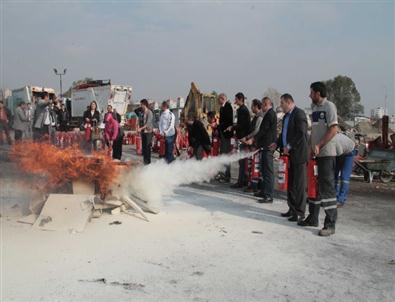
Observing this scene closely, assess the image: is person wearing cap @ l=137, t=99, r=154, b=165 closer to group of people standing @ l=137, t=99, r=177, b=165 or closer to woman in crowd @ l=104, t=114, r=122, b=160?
group of people standing @ l=137, t=99, r=177, b=165

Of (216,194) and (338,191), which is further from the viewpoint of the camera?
(216,194)

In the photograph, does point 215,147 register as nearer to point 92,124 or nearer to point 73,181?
point 92,124

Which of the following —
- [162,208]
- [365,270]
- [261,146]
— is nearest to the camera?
[365,270]

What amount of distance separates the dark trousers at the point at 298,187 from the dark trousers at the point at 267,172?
4.40 feet

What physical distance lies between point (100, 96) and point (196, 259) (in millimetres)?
29152

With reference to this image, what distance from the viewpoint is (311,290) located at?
173 inches

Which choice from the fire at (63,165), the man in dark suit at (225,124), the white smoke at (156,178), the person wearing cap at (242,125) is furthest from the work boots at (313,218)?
the man in dark suit at (225,124)

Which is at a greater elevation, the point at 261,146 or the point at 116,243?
the point at 261,146

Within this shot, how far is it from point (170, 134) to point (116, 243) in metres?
6.29

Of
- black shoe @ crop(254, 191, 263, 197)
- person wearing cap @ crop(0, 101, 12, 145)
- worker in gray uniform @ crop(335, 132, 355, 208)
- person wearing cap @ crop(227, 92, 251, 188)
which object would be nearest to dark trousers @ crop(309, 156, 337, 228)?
worker in gray uniform @ crop(335, 132, 355, 208)

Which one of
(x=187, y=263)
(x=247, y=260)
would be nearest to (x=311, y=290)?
(x=247, y=260)

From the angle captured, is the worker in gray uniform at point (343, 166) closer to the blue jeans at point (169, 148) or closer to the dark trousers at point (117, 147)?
the blue jeans at point (169, 148)

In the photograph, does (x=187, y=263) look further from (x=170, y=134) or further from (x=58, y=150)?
(x=170, y=134)

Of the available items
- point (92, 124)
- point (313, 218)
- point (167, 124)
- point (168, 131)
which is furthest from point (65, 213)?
point (92, 124)
